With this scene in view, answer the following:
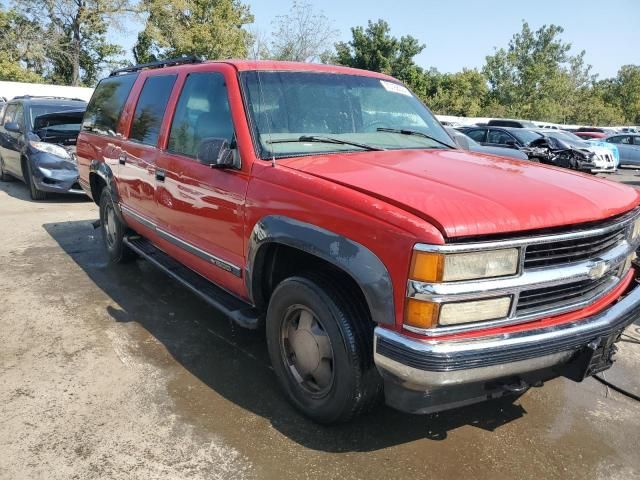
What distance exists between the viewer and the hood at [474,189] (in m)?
2.21

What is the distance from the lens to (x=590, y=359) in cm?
244

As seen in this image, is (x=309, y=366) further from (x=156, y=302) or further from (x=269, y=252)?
(x=156, y=302)

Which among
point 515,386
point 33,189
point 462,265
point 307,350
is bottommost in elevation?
point 33,189

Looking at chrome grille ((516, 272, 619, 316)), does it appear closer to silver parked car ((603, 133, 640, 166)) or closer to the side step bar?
the side step bar

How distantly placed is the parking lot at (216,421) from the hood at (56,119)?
6.13 m

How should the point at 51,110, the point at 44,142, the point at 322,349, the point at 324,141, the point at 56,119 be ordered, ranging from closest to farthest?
1. the point at 322,349
2. the point at 324,141
3. the point at 44,142
4. the point at 56,119
5. the point at 51,110

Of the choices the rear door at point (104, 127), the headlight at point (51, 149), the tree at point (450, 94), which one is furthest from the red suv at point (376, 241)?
the tree at point (450, 94)

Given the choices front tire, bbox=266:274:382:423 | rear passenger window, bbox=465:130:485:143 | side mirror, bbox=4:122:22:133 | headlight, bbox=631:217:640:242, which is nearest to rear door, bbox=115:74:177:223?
front tire, bbox=266:274:382:423

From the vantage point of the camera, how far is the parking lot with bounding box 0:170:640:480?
2600 mm

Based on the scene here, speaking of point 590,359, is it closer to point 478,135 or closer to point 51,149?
point 51,149

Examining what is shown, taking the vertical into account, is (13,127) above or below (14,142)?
above

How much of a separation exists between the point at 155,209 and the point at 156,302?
89 cm

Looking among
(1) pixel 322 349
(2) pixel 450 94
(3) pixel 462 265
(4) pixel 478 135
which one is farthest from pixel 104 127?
(2) pixel 450 94

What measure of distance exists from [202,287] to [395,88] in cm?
210
